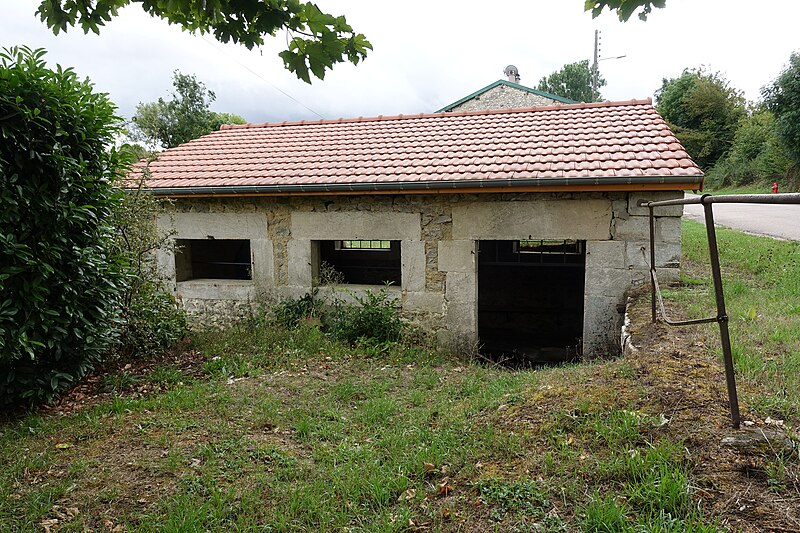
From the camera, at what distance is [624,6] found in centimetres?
259

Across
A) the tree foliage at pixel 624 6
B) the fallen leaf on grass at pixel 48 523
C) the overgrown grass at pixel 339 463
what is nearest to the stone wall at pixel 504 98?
the overgrown grass at pixel 339 463

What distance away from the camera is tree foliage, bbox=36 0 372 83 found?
2529 millimetres

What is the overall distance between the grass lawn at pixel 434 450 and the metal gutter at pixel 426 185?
1556 millimetres

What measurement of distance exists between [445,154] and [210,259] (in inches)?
177

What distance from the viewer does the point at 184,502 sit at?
2.88 m

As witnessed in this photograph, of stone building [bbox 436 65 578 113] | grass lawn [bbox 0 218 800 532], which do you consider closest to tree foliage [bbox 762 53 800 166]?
stone building [bbox 436 65 578 113]

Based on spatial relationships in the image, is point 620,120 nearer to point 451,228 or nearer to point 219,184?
point 451,228

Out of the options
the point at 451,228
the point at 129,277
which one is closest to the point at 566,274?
the point at 451,228

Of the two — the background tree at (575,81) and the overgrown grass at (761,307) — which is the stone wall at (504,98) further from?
the background tree at (575,81)

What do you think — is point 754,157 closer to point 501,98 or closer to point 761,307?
point 501,98

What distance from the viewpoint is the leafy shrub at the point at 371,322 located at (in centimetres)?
682

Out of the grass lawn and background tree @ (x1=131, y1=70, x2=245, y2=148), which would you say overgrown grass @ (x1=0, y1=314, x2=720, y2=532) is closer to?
the grass lawn

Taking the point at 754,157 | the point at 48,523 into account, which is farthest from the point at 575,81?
the point at 48,523

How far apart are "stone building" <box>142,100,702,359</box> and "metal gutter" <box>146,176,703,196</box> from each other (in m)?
0.02
